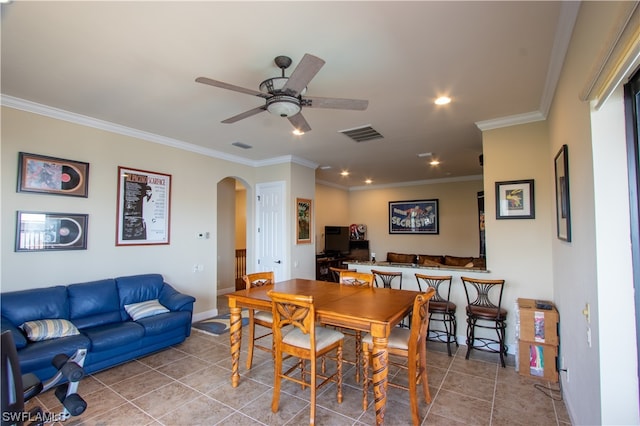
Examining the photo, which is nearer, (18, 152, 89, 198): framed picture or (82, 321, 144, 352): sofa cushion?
(82, 321, 144, 352): sofa cushion

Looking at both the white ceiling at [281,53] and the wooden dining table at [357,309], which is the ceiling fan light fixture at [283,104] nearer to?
the white ceiling at [281,53]

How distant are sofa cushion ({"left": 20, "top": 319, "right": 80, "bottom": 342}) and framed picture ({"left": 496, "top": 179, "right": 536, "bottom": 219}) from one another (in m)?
4.90

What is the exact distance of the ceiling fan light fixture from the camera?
88.2 inches

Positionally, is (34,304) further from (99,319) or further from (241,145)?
(241,145)

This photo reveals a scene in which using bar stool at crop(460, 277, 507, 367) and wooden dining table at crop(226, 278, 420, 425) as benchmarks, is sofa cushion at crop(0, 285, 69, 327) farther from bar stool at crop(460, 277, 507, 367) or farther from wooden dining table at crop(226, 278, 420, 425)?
bar stool at crop(460, 277, 507, 367)

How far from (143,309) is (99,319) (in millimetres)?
434

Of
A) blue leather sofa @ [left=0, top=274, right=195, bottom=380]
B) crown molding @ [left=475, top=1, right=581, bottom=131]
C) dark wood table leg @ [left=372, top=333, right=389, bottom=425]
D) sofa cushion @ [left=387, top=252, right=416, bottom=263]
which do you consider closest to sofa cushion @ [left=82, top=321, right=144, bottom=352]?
blue leather sofa @ [left=0, top=274, right=195, bottom=380]

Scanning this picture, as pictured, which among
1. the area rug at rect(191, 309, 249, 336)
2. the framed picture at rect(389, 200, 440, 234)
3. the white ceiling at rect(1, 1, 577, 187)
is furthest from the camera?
the framed picture at rect(389, 200, 440, 234)

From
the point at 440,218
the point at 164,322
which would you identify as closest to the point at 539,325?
the point at 164,322

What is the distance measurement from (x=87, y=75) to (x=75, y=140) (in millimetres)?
1330

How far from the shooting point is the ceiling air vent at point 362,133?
4.02 metres

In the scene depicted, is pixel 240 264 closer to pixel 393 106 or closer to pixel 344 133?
pixel 344 133

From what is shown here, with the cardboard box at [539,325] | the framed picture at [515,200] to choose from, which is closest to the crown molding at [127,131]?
the framed picture at [515,200]

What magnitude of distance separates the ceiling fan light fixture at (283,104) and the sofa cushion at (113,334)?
2.84m
